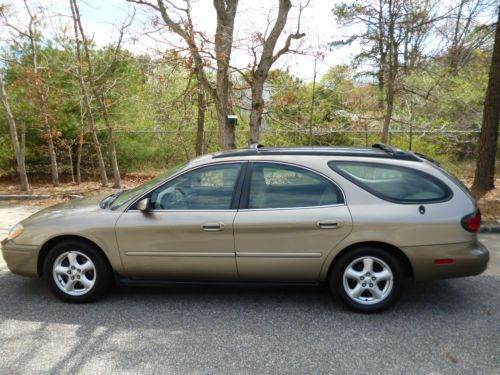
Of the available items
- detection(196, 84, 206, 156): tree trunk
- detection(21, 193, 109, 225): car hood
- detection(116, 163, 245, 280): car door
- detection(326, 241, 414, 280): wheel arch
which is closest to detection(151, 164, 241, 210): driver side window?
detection(116, 163, 245, 280): car door

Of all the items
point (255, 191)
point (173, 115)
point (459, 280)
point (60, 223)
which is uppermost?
point (173, 115)

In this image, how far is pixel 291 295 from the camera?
13.4ft

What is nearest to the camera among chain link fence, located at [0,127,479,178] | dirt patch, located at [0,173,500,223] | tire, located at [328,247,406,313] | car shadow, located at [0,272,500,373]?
car shadow, located at [0,272,500,373]

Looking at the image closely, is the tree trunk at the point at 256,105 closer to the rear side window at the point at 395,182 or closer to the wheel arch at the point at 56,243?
the rear side window at the point at 395,182

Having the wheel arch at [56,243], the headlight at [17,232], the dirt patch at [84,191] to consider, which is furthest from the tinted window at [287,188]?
the dirt patch at [84,191]

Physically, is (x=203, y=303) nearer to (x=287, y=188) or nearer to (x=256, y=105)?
(x=287, y=188)

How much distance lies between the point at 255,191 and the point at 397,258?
1.45 metres

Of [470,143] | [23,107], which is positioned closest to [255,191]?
[23,107]

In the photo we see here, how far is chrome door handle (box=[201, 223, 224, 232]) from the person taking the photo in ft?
12.0

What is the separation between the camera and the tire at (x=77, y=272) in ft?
12.6

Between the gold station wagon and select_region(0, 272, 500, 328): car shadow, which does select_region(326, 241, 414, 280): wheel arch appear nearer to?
the gold station wagon

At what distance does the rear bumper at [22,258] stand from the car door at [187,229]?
0.91m

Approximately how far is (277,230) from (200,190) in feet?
2.80

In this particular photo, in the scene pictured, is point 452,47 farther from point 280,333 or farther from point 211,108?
point 280,333
